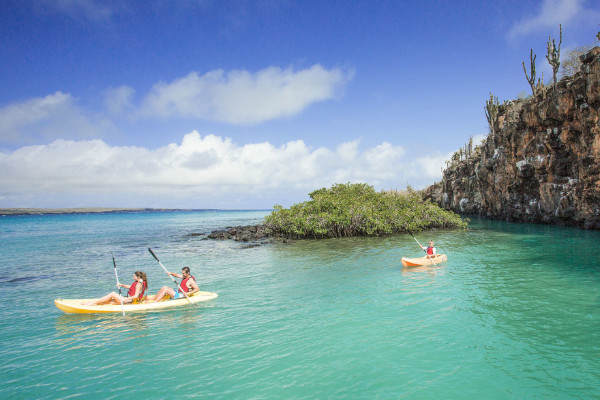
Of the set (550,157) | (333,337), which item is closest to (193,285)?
(333,337)

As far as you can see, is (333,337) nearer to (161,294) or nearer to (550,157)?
(161,294)

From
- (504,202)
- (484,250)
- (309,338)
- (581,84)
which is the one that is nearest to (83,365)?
(309,338)

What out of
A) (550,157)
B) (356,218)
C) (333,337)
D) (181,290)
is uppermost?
(550,157)

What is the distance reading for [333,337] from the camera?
987 cm

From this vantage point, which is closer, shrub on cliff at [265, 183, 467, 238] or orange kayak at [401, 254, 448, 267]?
orange kayak at [401, 254, 448, 267]

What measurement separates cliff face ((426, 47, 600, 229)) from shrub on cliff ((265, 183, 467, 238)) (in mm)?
8997

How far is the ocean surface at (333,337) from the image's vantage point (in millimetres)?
7477

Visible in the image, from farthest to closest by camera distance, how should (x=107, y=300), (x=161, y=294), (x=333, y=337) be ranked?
(x=161, y=294)
(x=107, y=300)
(x=333, y=337)

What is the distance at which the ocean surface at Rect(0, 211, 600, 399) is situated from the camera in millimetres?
7477

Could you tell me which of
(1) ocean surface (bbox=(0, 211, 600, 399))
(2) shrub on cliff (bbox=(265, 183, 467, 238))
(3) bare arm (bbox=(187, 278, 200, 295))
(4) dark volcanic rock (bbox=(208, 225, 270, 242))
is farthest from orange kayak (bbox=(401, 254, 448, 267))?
(4) dark volcanic rock (bbox=(208, 225, 270, 242))

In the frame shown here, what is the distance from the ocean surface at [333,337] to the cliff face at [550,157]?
14731mm

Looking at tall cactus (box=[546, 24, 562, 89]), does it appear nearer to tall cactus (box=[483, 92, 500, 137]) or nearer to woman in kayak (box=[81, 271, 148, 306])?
tall cactus (box=[483, 92, 500, 137])

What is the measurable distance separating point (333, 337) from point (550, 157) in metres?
35.3

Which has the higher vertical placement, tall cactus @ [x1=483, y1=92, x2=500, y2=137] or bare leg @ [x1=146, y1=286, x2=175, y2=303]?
tall cactus @ [x1=483, y1=92, x2=500, y2=137]
